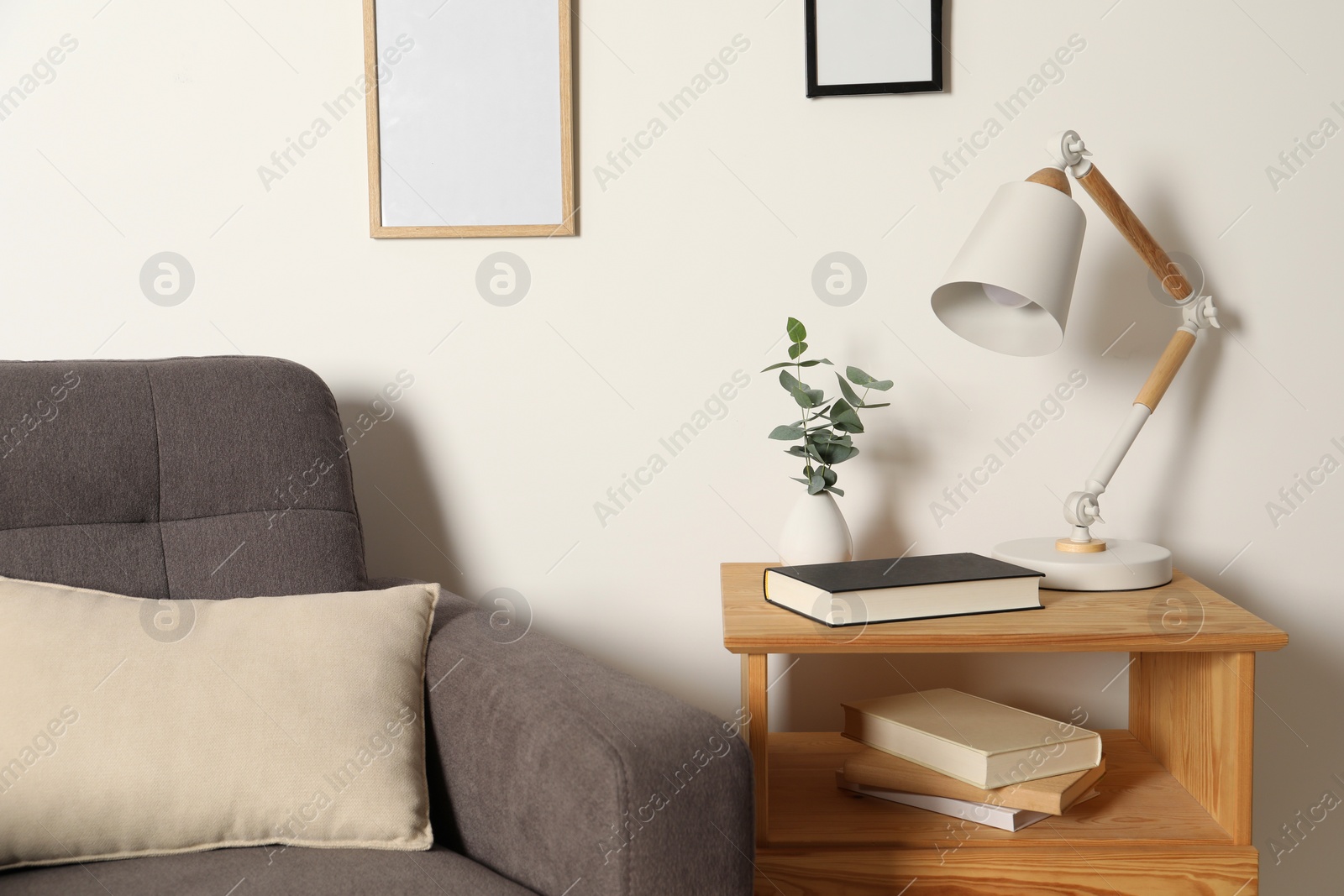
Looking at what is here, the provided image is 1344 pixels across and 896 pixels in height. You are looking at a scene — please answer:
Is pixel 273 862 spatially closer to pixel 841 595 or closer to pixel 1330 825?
pixel 841 595

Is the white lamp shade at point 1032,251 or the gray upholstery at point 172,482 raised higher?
the white lamp shade at point 1032,251

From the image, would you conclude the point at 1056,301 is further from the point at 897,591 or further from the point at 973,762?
the point at 973,762

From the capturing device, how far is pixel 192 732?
96 centimetres

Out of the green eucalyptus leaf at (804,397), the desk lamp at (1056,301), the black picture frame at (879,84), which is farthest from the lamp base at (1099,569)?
the black picture frame at (879,84)

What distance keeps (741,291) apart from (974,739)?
0.75 metres

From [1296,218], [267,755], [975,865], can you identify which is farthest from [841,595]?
[1296,218]

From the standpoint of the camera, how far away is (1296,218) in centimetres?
145

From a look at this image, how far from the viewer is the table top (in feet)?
3.46

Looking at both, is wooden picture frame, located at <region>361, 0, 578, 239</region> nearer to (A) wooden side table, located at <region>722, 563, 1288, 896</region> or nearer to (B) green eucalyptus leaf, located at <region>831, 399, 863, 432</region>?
(B) green eucalyptus leaf, located at <region>831, 399, 863, 432</region>

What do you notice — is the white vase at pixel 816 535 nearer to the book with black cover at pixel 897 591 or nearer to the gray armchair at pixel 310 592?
the book with black cover at pixel 897 591

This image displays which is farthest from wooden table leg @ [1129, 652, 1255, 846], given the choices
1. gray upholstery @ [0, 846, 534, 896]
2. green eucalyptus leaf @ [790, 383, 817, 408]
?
gray upholstery @ [0, 846, 534, 896]

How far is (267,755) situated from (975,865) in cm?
80

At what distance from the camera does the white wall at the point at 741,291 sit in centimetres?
145

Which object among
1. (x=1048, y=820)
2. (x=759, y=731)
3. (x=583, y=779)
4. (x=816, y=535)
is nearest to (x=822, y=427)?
(x=816, y=535)
